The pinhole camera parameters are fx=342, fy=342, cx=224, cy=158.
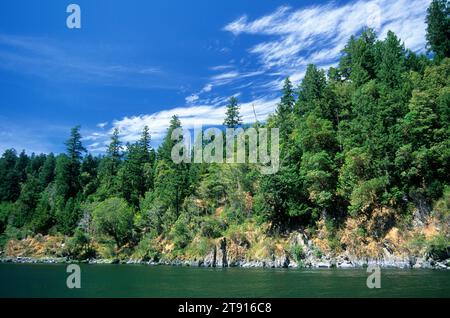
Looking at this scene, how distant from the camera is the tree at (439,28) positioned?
53531 millimetres

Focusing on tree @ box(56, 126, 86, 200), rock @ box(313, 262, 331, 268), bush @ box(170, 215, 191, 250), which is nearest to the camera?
rock @ box(313, 262, 331, 268)

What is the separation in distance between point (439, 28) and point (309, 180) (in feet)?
115

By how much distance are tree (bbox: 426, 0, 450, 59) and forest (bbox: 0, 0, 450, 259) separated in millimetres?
189

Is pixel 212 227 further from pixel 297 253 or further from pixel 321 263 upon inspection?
pixel 321 263

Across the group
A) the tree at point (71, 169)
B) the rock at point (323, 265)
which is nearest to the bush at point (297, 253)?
the rock at point (323, 265)

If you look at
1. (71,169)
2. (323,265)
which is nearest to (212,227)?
(323,265)

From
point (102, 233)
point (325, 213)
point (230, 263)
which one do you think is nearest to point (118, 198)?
point (102, 233)

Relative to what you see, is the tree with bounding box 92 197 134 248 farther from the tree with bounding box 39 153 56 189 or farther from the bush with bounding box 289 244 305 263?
the tree with bounding box 39 153 56 189

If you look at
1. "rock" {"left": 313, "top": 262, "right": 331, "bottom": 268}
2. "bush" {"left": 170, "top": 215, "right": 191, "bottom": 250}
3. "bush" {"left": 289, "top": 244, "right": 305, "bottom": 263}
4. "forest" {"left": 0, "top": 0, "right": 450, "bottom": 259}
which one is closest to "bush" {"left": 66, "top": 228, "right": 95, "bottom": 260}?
"forest" {"left": 0, "top": 0, "right": 450, "bottom": 259}

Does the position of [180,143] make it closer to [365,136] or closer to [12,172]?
[365,136]

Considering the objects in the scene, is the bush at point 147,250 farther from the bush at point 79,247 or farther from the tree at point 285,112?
the tree at point 285,112

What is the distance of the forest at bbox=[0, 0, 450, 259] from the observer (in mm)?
38281
